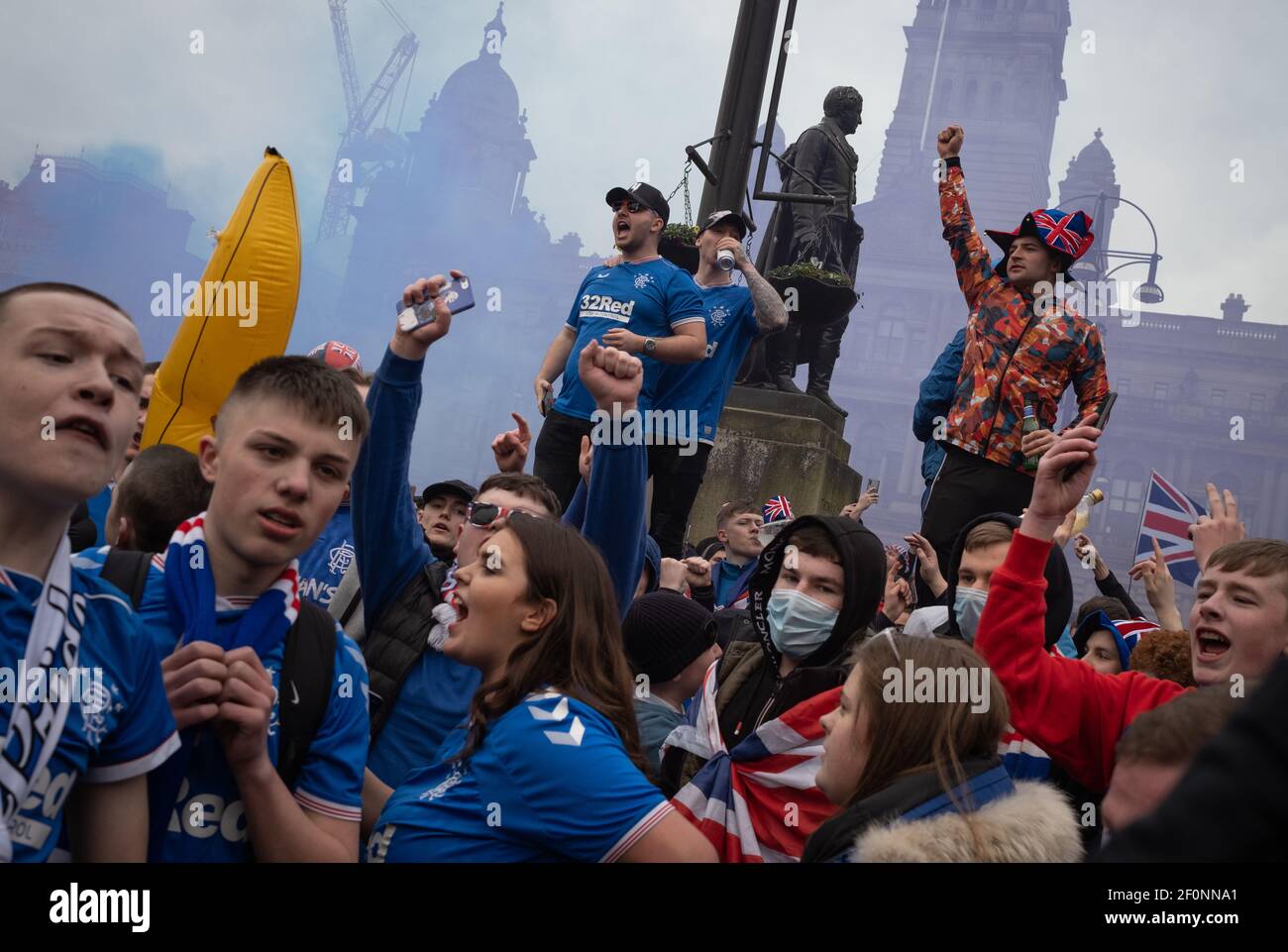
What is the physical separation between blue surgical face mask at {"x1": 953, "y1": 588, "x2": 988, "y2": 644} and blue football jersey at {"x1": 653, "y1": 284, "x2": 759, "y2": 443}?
223 cm

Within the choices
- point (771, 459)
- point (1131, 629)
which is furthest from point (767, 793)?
point (771, 459)

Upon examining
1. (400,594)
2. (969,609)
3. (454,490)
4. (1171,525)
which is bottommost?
(400,594)

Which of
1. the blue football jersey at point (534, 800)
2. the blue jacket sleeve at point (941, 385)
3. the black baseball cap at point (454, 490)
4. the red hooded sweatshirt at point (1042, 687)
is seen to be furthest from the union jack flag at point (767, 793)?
the blue jacket sleeve at point (941, 385)

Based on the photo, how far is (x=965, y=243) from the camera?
17.8 feet

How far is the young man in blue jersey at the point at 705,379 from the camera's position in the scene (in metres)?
5.75

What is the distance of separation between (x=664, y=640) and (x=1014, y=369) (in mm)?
2282

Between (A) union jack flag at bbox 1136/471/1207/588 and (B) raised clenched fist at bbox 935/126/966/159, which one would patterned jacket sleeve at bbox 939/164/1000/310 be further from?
(A) union jack flag at bbox 1136/471/1207/588

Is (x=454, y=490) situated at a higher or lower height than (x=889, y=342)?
lower

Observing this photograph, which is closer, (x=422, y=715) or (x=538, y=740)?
(x=538, y=740)

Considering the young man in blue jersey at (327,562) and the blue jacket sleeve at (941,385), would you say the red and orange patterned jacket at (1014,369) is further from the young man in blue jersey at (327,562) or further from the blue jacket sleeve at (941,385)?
the young man in blue jersey at (327,562)

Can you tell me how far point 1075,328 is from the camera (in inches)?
202

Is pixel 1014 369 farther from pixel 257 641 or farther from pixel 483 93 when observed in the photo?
pixel 483 93
